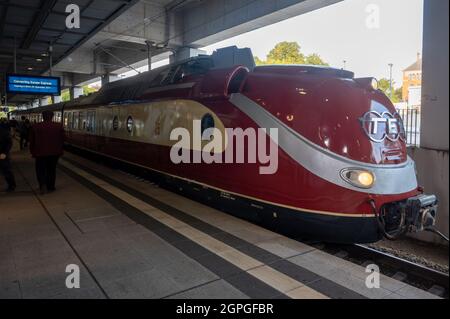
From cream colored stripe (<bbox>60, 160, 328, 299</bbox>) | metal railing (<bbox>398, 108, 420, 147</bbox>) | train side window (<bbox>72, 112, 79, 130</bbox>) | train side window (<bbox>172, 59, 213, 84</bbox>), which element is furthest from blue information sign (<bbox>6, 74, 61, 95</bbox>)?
metal railing (<bbox>398, 108, 420, 147</bbox>)

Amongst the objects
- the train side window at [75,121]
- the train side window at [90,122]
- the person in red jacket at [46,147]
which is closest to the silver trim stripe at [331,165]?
the person in red jacket at [46,147]

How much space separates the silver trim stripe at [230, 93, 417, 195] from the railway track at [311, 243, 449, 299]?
88 cm

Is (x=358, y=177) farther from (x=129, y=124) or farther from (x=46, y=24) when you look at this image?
(x=46, y=24)

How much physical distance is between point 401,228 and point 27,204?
6312 mm

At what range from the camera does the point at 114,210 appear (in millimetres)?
6164

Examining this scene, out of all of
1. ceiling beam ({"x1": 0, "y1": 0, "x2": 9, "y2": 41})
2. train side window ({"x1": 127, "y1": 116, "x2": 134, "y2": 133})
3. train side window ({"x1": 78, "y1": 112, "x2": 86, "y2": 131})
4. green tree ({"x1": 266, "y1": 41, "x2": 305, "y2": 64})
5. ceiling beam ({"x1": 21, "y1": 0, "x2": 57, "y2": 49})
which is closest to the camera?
train side window ({"x1": 127, "y1": 116, "x2": 134, "y2": 133})

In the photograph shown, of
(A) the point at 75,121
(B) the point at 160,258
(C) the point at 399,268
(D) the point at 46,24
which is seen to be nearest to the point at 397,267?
(C) the point at 399,268

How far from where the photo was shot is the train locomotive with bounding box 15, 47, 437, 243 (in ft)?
14.3

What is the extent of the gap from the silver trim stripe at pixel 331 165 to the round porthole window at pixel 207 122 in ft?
3.92

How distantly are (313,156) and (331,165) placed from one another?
0.80 ft

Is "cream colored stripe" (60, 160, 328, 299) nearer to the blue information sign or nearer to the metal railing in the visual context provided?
the metal railing

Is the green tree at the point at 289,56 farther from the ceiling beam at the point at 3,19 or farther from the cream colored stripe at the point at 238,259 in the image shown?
the cream colored stripe at the point at 238,259

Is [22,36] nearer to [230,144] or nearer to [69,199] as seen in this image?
[69,199]

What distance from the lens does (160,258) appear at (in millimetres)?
4055
